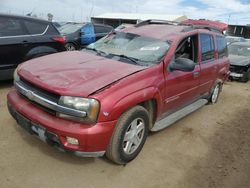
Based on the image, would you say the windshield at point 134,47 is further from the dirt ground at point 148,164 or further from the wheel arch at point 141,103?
the dirt ground at point 148,164

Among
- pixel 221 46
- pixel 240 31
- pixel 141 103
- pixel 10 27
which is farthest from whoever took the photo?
pixel 240 31

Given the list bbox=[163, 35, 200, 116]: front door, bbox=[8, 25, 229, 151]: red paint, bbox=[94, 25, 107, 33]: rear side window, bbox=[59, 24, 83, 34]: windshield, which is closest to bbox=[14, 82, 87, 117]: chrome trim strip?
bbox=[8, 25, 229, 151]: red paint

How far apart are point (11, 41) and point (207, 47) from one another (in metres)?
4.21

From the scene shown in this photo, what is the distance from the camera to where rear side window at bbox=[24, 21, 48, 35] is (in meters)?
6.71

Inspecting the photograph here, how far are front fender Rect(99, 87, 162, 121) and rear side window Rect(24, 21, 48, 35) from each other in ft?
13.5

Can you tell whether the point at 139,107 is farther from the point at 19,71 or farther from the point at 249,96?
the point at 249,96

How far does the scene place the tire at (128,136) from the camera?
11.1ft

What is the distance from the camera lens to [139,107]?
365 cm

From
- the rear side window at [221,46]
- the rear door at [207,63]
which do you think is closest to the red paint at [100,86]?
the rear door at [207,63]

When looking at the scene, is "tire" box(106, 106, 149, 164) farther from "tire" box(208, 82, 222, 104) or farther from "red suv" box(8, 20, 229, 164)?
"tire" box(208, 82, 222, 104)

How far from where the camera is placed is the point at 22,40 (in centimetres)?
647

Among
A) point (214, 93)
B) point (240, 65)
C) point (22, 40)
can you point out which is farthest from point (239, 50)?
point (22, 40)

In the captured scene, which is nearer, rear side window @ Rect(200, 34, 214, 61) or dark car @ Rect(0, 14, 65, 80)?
rear side window @ Rect(200, 34, 214, 61)

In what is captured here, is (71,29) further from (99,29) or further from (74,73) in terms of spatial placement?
(74,73)
